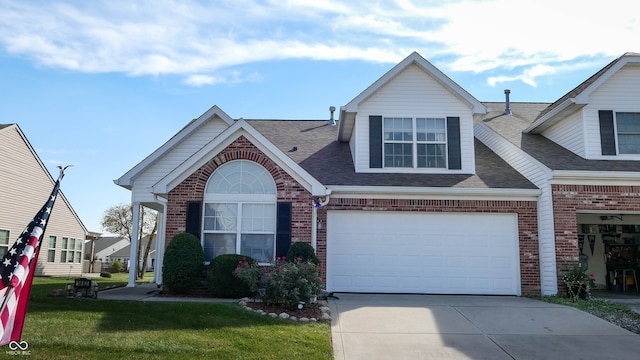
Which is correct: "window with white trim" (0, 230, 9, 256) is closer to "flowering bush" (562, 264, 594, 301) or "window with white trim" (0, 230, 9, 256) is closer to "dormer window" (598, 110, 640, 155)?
"flowering bush" (562, 264, 594, 301)

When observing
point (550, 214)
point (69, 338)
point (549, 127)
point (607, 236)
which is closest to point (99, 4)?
point (69, 338)

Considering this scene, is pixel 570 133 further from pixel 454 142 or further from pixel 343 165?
pixel 343 165

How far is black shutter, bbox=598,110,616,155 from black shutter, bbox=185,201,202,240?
11.0 metres

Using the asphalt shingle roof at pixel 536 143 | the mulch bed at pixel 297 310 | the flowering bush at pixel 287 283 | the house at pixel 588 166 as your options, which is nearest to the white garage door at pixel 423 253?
the house at pixel 588 166

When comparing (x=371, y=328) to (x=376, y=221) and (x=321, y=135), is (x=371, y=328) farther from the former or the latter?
(x=321, y=135)

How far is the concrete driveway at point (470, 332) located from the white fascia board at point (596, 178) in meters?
3.35

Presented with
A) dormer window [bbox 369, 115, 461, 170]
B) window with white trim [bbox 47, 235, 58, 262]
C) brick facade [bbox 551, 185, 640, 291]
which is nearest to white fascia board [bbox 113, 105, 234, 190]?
dormer window [bbox 369, 115, 461, 170]

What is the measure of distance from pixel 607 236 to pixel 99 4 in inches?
633

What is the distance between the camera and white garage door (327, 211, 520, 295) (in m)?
13.0

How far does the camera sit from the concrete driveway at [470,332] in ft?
24.4

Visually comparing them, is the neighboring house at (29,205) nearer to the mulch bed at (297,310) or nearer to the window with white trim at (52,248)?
the window with white trim at (52,248)

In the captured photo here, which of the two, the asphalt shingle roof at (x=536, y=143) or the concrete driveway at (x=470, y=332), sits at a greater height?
the asphalt shingle roof at (x=536, y=143)

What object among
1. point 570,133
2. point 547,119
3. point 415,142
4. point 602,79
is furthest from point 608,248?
point 415,142

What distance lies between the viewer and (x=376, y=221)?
519 inches
